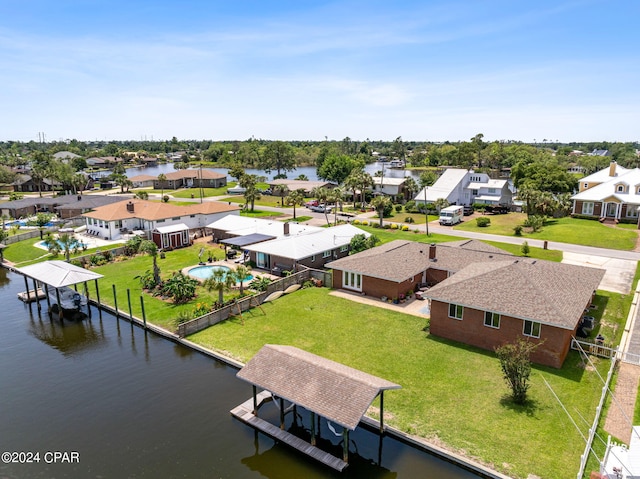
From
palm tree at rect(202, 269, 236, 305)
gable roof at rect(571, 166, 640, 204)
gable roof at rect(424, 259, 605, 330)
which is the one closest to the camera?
gable roof at rect(424, 259, 605, 330)

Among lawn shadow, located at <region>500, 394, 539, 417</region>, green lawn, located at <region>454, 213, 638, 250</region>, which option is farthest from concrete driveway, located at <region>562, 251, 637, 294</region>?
lawn shadow, located at <region>500, 394, 539, 417</region>

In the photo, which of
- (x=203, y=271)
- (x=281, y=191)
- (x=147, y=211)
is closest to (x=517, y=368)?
(x=203, y=271)

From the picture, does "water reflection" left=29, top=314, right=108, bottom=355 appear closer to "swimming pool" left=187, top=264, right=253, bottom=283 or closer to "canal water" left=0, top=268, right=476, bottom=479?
"canal water" left=0, top=268, right=476, bottom=479

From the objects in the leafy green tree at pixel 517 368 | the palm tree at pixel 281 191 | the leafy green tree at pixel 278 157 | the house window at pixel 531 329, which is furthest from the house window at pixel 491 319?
the leafy green tree at pixel 278 157

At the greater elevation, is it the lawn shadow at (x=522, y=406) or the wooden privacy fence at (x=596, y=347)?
the wooden privacy fence at (x=596, y=347)

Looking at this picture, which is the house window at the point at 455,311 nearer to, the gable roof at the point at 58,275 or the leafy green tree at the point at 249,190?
the gable roof at the point at 58,275

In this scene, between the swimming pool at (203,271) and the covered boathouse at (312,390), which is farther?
the swimming pool at (203,271)
